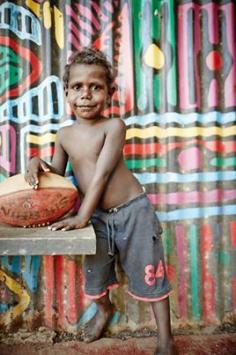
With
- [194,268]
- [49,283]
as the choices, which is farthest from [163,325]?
[49,283]

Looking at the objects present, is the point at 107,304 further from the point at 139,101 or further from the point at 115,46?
the point at 115,46

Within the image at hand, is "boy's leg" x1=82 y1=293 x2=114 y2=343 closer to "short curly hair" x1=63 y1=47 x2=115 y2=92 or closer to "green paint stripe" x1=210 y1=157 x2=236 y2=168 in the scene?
"green paint stripe" x1=210 y1=157 x2=236 y2=168

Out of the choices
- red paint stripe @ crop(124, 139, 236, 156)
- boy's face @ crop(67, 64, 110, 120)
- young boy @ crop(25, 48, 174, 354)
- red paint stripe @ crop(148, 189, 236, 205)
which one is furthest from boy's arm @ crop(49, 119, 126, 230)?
Answer: red paint stripe @ crop(148, 189, 236, 205)

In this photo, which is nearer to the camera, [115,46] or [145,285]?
[145,285]

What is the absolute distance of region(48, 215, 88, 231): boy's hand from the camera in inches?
78.7

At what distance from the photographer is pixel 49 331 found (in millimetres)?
2732

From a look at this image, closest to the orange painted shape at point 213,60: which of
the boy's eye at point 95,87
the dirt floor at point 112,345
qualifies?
the boy's eye at point 95,87

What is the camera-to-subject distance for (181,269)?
9.11 ft

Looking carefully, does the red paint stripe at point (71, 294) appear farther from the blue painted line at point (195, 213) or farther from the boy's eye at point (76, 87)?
the boy's eye at point (76, 87)

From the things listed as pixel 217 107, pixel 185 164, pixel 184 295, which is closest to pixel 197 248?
pixel 184 295

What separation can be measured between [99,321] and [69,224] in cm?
96

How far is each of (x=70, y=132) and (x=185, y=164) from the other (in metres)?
0.82

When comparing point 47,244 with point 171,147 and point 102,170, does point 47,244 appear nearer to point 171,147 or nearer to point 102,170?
point 102,170

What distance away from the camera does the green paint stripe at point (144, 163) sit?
8.85ft
